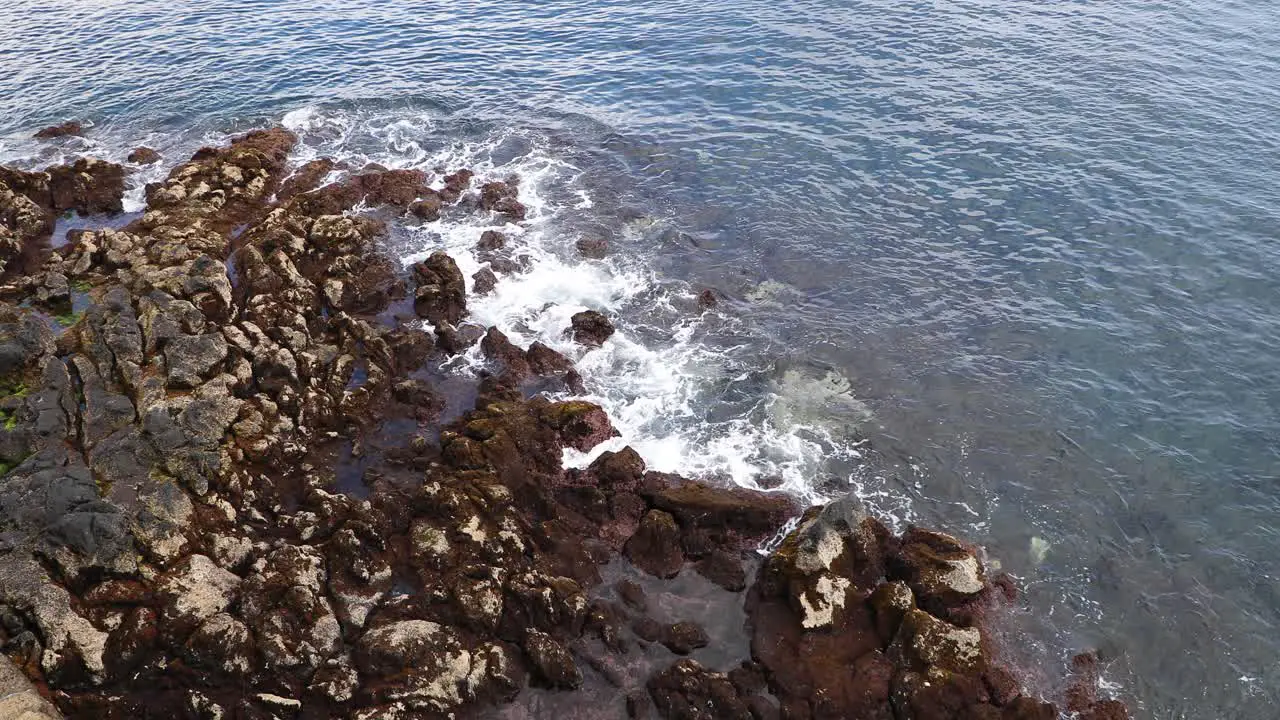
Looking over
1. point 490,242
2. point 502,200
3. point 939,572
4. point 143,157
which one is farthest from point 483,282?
point 143,157

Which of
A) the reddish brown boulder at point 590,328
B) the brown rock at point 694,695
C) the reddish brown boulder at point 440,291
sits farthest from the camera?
the reddish brown boulder at point 440,291

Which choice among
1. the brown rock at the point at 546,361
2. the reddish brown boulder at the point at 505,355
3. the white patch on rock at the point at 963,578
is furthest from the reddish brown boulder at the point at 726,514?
the reddish brown boulder at the point at 505,355

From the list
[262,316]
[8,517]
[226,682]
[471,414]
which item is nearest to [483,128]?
[262,316]

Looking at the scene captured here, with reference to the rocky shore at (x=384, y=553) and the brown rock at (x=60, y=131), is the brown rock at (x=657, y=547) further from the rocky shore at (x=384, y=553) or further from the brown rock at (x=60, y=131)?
the brown rock at (x=60, y=131)

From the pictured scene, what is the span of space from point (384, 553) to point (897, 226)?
33561mm

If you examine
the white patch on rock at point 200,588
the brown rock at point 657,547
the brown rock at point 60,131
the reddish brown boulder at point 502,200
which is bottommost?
the brown rock at point 657,547

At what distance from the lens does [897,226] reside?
42.9 meters

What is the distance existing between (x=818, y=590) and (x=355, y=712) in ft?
46.9

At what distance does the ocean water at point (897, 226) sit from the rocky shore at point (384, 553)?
3171mm

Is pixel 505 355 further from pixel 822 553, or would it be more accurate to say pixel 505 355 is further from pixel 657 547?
pixel 822 553

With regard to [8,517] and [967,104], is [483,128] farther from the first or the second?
[8,517]

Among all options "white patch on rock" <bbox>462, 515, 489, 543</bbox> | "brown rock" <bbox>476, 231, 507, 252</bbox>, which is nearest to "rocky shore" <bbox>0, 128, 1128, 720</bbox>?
"white patch on rock" <bbox>462, 515, 489, 543</bbox>

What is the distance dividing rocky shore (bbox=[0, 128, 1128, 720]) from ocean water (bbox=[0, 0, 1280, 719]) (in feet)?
10.4

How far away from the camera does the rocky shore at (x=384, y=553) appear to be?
20766mm
